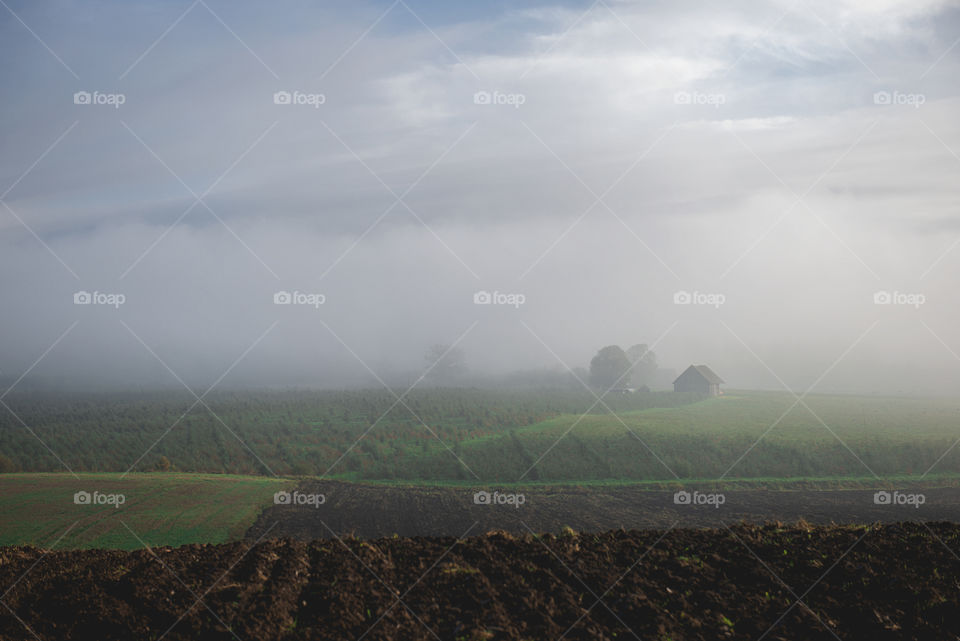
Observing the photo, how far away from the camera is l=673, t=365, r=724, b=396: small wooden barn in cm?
6084

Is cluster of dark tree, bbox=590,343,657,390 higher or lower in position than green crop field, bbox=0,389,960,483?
higher

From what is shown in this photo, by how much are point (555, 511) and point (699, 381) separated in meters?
47.0

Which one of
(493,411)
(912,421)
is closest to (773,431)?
(912,421)

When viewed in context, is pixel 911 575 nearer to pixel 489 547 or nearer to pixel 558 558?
pixel 558 558

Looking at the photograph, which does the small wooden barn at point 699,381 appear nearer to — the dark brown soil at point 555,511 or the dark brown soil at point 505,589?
the dark brown soil at point 555,511

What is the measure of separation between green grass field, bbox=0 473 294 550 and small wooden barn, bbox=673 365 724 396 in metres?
47.6

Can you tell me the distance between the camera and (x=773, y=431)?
32625 mm

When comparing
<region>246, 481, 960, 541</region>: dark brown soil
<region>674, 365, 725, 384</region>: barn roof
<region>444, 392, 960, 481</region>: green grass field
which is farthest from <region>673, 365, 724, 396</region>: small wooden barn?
<region>246, 481, 960, 541</region>: dark brown soil

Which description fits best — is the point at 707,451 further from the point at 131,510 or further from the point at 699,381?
the point at 699,381

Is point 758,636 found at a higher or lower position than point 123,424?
lower

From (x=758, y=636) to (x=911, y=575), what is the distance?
10.3 ft

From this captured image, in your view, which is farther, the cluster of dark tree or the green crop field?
the cluster of dark tree

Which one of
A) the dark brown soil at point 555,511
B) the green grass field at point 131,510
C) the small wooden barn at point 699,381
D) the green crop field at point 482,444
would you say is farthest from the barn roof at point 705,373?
the green grass field at point 131,510

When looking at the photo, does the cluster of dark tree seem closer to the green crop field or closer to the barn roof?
the barn roof
